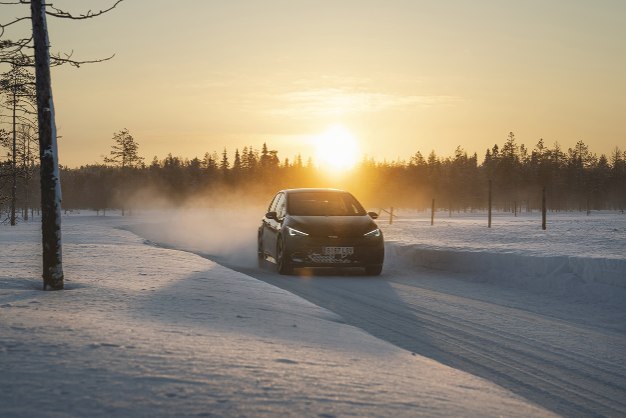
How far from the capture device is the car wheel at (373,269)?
13539 mm

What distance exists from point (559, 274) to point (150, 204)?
467 ft

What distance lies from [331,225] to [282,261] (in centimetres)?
130

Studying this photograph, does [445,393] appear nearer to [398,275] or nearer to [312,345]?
[312,345]

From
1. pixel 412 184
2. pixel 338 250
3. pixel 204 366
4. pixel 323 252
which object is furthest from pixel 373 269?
pixel 412 184

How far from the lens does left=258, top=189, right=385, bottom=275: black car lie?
43.0ft

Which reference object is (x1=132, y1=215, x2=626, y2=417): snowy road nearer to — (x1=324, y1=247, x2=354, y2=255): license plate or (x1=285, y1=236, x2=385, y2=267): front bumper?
(x1=285, y1=236, x2=385, y2=267): front bumper

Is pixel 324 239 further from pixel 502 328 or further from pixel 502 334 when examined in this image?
pixel 502 334

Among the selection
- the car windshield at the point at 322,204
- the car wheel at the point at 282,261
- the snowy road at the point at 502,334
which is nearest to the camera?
the snowy road at the point at 502,334

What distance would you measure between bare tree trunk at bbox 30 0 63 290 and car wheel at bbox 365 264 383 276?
23.0ft

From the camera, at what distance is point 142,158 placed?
330ft

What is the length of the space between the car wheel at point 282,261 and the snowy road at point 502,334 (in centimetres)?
113

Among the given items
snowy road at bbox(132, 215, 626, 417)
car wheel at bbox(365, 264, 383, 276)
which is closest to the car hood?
car wheel at bbox(365, 264, 383, 276)

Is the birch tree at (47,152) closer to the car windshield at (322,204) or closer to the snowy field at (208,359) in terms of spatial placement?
the snowy field at (208,359)

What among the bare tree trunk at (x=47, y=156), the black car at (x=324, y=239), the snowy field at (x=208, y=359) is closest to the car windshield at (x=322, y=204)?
the black car at (x=324, y=239)
